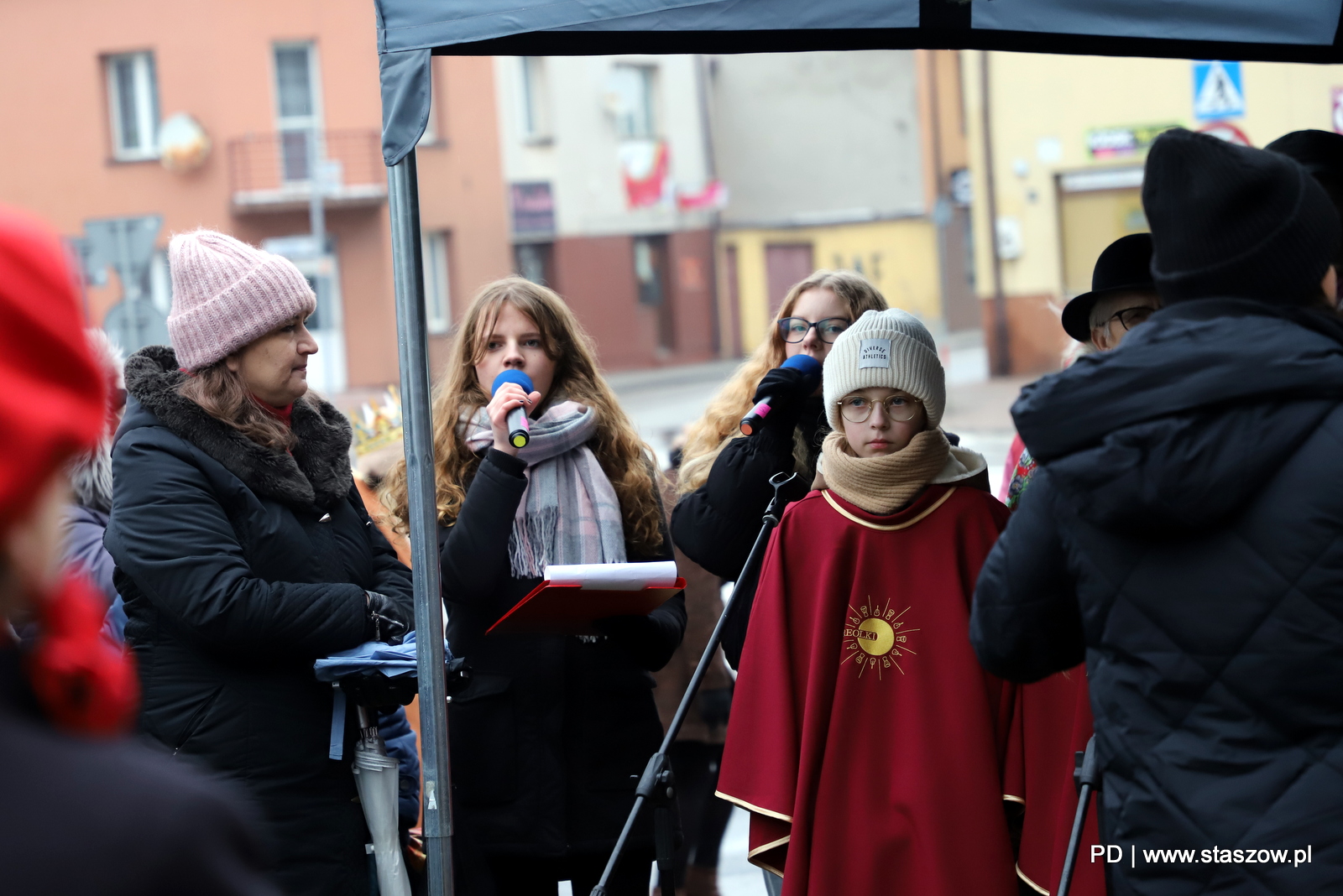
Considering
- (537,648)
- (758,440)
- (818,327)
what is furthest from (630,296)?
(537,648)

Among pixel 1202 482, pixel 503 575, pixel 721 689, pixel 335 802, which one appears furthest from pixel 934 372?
pixel 721 689

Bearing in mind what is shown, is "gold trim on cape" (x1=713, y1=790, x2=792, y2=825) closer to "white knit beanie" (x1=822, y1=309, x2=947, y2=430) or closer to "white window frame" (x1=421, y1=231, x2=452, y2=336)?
"white knit beanie" (x1=822, y1=309, x2=947, y2=430)

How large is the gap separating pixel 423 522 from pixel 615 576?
1.33ft

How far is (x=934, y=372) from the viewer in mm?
3160

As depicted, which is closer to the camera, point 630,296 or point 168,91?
point 168,91

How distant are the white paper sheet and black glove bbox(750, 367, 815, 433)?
0.52 meters

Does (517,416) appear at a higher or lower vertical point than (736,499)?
higher

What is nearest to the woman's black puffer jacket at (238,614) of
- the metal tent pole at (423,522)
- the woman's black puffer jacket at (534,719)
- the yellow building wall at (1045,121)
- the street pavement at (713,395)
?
the metal tent pole at (423,522)

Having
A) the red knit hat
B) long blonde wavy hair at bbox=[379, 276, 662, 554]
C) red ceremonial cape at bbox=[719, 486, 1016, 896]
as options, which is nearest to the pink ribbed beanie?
long blonde wavy hair at bbox=[379, 276, 662, 554]

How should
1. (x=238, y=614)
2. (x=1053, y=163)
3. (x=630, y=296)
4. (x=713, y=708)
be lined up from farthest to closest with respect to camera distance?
(x=630, y=296) < (x=1053, y=163) < (x=713, y=708) < (x=238, y=614)

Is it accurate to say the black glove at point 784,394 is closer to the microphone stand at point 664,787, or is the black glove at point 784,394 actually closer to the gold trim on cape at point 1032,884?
the microphone stand at point 664,787

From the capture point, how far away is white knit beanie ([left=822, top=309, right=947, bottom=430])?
3.09m

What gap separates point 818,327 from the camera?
378cm

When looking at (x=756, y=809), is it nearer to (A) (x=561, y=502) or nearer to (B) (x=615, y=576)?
(B) (x=615, y=576)
